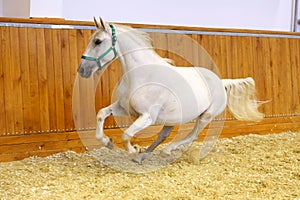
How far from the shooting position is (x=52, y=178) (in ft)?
6.89

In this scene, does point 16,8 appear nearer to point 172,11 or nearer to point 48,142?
point 48,142

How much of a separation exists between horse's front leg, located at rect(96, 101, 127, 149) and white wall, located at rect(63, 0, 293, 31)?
1524 millimetres

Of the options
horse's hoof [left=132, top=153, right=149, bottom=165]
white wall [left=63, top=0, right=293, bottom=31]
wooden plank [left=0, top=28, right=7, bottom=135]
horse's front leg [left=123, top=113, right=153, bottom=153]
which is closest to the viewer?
horse's front leg [left=123, top=113, right=153, bottom=153]

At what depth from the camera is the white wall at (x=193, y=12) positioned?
3574 millimetres

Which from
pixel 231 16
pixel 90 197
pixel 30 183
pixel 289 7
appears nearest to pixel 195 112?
pixel 90 197

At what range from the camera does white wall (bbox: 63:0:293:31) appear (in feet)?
11.7

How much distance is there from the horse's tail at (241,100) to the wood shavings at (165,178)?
28 centimetres

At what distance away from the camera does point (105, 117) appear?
2.18 m

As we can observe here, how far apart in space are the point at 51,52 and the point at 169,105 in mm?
1072

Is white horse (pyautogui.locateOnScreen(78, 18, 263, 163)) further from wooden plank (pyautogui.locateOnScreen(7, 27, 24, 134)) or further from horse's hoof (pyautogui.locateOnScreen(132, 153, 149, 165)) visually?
wooden plank (pyautogui.locateOnScreen(7, 27, 24, 134))

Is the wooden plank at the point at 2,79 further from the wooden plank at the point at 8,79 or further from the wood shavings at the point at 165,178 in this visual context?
the wood shavings at the point at 165,178

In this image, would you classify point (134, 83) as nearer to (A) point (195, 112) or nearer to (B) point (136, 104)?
(B) point (136, 104)

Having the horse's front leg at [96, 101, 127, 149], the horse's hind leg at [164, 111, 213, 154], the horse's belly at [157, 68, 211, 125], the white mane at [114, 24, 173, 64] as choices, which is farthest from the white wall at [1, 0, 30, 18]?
the horse's hind leg at [164, 111, 213, 154]

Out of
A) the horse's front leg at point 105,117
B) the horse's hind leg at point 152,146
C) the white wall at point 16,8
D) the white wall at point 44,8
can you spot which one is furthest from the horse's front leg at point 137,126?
the white wall at point 16,8
